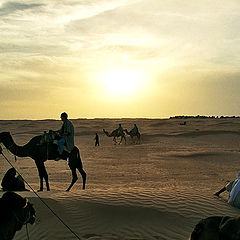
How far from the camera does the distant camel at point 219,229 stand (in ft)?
12.2

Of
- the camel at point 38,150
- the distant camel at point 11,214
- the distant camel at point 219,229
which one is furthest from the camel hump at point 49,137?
the distant camel at point 219,229

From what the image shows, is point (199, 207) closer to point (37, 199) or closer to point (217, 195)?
point (217, 195)

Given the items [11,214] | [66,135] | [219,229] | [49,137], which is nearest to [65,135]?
[66,135]

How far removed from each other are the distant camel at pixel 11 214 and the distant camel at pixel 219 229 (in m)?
2.09

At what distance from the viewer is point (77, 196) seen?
8633 mm

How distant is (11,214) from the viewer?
161 inches

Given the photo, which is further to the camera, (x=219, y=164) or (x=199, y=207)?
(x=219, y=164)

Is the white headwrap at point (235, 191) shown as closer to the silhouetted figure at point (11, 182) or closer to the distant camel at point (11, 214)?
the distant camel at point (11, 214)

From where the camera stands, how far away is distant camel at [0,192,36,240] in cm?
402

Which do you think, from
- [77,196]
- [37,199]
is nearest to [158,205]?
[77,196]

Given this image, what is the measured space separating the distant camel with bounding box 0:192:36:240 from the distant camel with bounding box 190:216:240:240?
6.85 ft

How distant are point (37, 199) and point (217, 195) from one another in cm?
464

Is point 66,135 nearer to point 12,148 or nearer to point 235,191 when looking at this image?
point 12,148

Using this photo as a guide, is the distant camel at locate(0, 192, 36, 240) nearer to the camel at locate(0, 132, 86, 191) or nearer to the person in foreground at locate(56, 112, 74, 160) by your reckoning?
the person in foreground at locate(56, 112, 74, 160)
